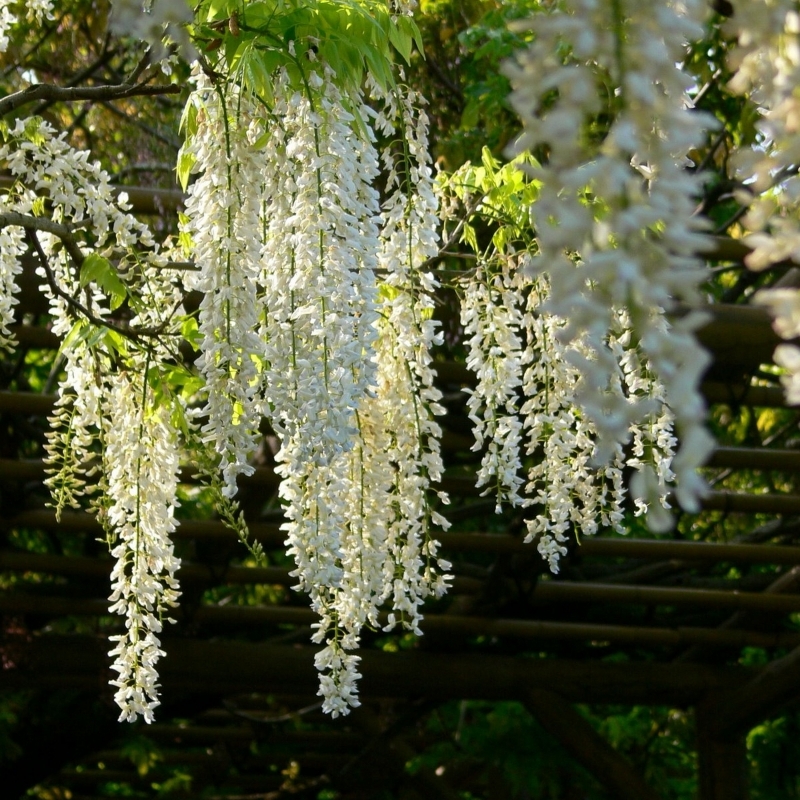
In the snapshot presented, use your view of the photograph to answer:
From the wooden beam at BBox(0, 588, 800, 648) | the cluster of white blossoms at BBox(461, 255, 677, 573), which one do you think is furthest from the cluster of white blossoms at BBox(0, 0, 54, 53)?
the wooden beam at BBox(0, 588, 800, 648)

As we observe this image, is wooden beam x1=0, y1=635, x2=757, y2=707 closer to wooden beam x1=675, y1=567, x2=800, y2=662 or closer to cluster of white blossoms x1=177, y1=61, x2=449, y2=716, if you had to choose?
wooden beam x1=675, y1=567, x2=800, y2=662

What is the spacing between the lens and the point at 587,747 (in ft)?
20.3

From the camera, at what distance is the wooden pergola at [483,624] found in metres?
5.24

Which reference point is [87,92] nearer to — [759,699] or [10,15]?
[10,15]

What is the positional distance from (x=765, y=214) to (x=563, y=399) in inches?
74.0

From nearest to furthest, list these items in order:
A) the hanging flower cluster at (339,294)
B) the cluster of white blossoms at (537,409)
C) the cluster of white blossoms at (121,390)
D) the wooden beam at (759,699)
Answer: the hanging flower cluster at (339,294) < the cluster of white blossoms at (121,390) < the cluster of white blossoms at (537,409) < the wooden beam at (759,699)

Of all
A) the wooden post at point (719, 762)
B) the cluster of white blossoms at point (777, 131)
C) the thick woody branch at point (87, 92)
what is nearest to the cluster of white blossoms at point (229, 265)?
the thick woody branch at point (87, 92)

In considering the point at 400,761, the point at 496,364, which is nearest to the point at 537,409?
the point at 496,364

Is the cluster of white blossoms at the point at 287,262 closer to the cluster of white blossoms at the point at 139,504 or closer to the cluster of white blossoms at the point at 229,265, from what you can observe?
the cluster of white blossoms at the point at 229,265

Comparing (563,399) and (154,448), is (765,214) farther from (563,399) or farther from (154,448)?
(154,448)

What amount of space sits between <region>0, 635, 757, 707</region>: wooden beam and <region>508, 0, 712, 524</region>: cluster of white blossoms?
4.89 metres

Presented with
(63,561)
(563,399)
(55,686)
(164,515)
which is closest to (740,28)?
(563,399)

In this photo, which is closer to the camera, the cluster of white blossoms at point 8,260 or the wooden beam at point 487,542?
the cluster of white blossoms at point 8,260

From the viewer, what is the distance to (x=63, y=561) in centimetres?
551
